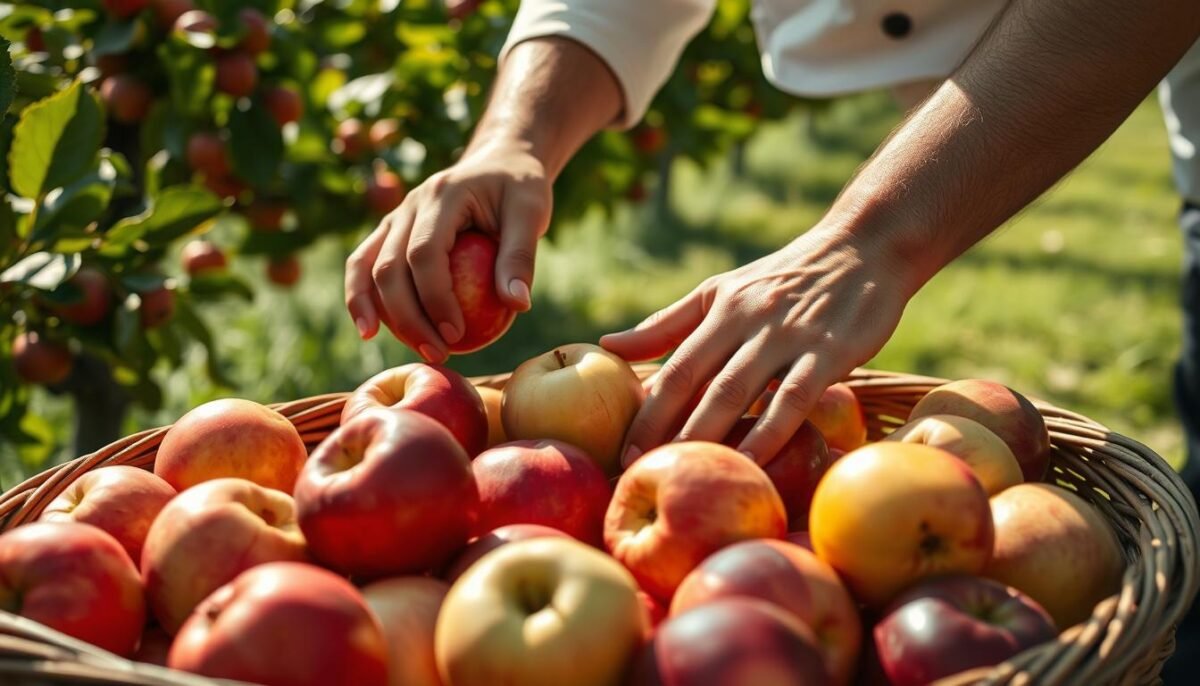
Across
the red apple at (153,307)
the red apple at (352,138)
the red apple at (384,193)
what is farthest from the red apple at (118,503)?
the red apple at (352,138)

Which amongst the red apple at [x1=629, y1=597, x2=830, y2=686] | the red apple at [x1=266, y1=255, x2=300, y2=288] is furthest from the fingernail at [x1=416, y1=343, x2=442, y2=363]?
the red apple at [x1=266, y1=255, x2=300, y2=288]

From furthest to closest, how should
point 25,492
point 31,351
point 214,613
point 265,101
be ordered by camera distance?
point 265,101
point 31,351
point 25,492
point 214,613

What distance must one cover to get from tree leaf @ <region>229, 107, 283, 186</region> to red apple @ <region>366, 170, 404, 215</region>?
336mm

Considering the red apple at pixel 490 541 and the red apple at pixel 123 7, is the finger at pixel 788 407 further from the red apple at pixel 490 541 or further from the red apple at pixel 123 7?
the red apple at pixel 123 7

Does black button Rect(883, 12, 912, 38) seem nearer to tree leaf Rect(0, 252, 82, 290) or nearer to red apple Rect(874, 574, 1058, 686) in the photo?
red apple Rect(874, 574, 1058, 686)

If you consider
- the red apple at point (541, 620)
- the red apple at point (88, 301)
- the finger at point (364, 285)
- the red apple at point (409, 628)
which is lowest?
the red apple at point (88, 301)

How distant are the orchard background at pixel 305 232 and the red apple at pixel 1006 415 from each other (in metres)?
0.89

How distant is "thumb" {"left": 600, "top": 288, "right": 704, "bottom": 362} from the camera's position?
5.40ft

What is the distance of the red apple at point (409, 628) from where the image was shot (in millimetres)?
1214

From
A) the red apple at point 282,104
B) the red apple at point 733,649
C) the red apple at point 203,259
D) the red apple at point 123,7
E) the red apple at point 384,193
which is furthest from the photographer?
the red apple at point 384,193

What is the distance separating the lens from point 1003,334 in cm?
440

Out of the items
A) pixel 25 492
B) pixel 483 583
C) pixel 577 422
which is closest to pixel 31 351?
pixel 25 492

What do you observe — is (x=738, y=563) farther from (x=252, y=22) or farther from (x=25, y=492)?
(x=252, y=22)

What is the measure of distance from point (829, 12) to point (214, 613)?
1730mm
